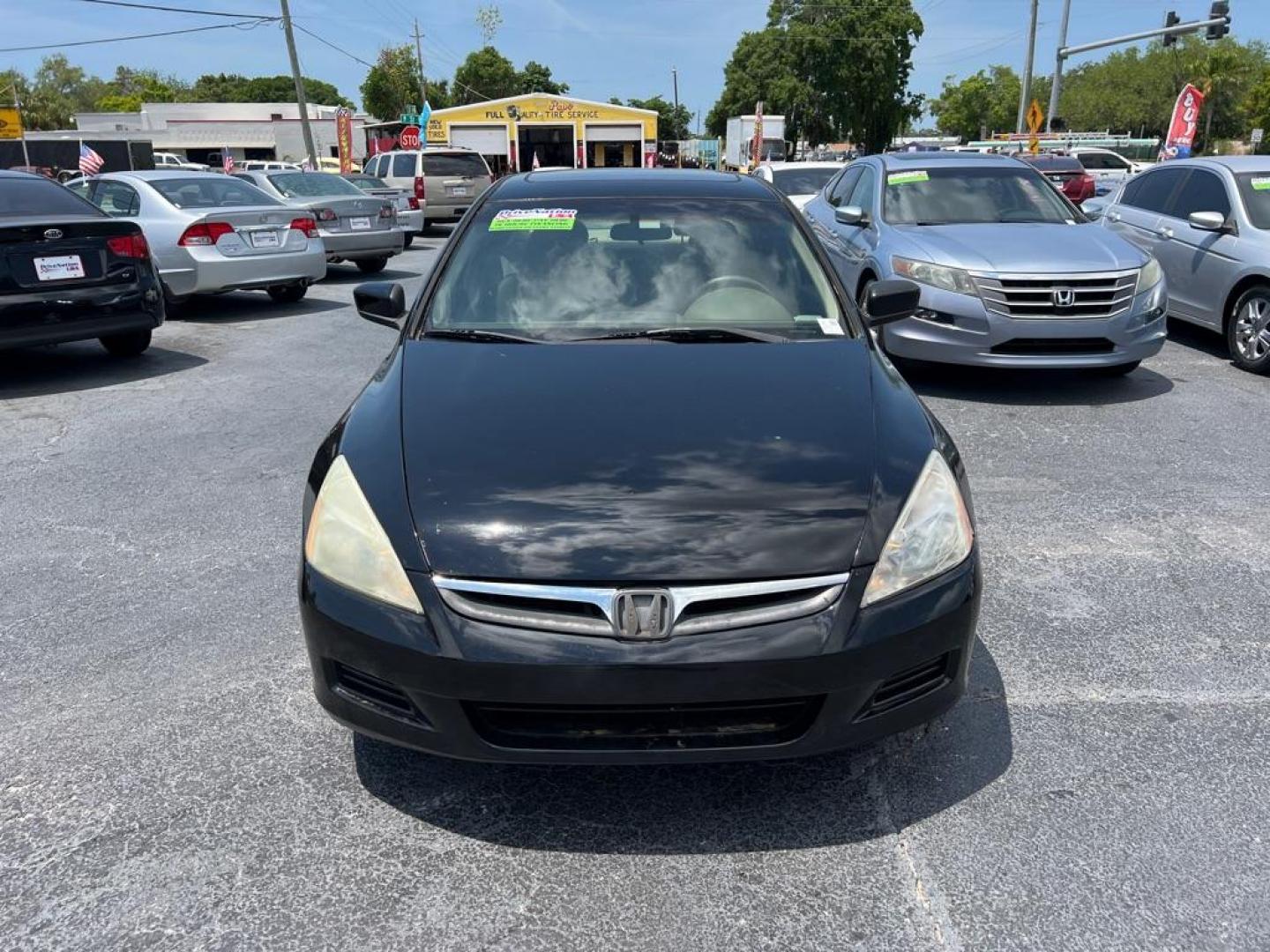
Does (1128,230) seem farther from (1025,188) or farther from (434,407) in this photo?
(434,407)

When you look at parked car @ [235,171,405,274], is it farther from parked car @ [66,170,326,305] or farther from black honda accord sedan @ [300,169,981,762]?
black honda accord sedan @ [300,169,981,762]

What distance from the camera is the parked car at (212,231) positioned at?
9742 millimetres

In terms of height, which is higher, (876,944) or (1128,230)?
(1128,230)

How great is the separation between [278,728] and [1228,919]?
8.36ft

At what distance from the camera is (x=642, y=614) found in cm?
218

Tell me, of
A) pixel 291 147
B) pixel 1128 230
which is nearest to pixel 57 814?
pixel 1128 230

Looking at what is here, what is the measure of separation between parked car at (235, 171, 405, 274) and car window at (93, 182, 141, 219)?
2.31 m

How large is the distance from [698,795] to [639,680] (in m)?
0.66

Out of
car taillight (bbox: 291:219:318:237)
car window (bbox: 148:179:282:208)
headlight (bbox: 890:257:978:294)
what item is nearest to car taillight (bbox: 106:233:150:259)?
car window (bbox: 148:179:282:208)

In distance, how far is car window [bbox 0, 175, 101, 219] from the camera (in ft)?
24.2

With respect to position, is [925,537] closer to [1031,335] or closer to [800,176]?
[1031,335]

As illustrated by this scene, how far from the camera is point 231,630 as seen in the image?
11.8 ft

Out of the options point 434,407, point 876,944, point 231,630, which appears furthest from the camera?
point 231,630

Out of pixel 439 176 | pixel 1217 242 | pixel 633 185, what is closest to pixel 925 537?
pixel 633 185
